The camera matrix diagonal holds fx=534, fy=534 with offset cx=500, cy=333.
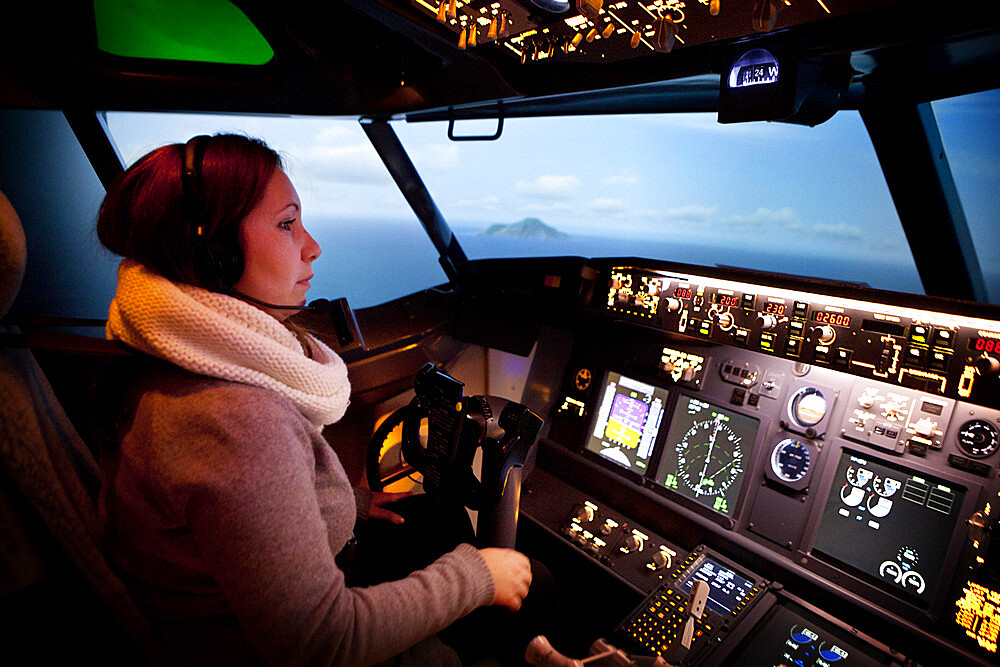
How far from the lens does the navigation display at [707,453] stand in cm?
172

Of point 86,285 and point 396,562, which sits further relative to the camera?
point 86,285

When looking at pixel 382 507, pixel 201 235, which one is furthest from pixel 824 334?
pixel 201 235

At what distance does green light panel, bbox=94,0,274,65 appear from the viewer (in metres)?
2.24

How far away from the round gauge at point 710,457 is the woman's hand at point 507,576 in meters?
0.95

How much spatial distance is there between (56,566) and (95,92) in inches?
102

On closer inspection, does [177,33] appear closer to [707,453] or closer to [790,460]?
[707,453]

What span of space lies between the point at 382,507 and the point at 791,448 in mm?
1223

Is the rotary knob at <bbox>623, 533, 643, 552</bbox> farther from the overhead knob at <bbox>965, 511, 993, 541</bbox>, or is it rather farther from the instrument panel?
the overhead knob at <bbox>965, 511, 993, 541</bbox>

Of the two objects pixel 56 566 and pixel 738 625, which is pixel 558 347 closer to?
pixel 738 625

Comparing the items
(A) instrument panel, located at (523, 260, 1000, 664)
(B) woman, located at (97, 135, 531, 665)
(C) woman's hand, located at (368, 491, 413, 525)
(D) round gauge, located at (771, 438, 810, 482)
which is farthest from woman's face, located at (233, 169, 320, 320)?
(D) round gauge, located at (771, 438, 810, 482)

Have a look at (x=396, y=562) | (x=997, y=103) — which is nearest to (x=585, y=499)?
(x=396, y=562)

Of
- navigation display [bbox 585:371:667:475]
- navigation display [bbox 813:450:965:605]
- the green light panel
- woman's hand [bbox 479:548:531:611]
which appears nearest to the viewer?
woman's hand [bbox 479:548:531:611]

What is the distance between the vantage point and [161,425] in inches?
28.6

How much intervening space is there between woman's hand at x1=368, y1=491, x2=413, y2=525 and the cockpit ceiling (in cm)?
122
